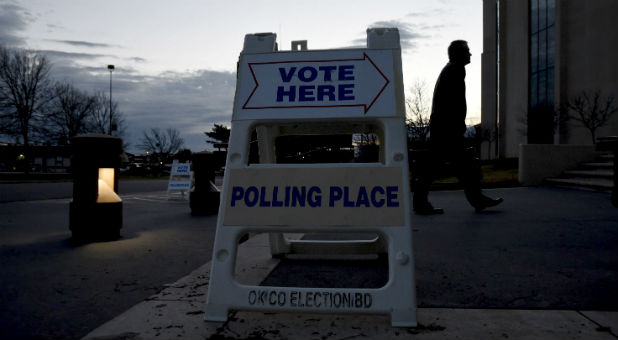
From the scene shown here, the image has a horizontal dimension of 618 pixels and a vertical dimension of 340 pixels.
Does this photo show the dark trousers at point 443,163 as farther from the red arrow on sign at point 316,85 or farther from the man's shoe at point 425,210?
the red arrow on sign at point 316,85

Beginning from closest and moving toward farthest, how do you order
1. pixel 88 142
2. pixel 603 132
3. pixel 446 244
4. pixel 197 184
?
pixel 446 244
pixel 88 142
pixel 197 184
pixel 603 132

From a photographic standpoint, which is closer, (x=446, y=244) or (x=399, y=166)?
(x=399, y=166)

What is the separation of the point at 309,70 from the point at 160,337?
1609 millimetres

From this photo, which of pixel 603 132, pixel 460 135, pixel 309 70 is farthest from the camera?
pixel 603 132

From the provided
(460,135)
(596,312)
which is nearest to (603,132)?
(460,135)

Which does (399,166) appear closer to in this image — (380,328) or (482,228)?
(380,328)

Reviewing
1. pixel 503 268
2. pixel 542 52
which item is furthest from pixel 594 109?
pixel 503 268

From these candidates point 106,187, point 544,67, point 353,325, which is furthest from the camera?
point 544,67

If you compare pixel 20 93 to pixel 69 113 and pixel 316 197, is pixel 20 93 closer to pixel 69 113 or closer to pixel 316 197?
pixel 69 113

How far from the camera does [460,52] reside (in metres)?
6.76

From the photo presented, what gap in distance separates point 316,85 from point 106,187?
3.82 meters

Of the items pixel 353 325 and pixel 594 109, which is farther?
pixel 594 109

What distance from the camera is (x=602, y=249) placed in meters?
4.20

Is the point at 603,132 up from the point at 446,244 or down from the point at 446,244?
up
